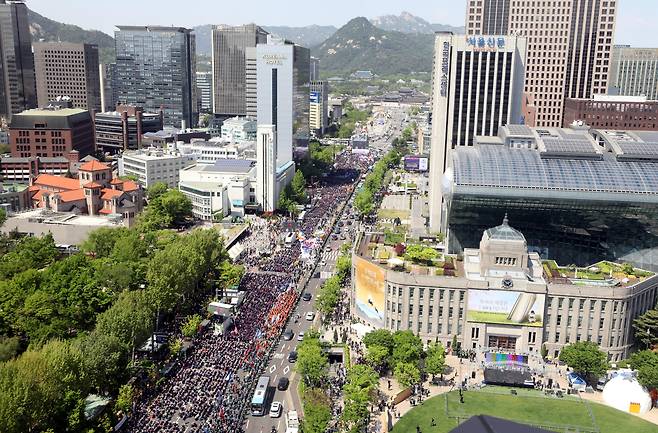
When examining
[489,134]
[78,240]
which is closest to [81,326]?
[78,240]

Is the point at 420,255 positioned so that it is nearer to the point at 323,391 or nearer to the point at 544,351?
the point at 544,351

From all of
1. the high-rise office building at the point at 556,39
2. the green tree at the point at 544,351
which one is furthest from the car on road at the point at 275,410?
the high-rise office building at the point at 556,39

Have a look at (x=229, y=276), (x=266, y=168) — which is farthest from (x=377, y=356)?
(x=266, y=168)

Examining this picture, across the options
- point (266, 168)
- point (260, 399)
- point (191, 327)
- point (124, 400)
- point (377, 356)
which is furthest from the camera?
point (266, 168)

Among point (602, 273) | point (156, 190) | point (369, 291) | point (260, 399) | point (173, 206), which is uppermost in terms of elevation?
point (602, 273)

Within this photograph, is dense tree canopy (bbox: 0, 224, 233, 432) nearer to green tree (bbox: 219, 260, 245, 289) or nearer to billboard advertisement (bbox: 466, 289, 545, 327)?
green tree (bbox: 219, 260, 245, 289)

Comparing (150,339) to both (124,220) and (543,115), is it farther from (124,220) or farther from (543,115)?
(543,115)

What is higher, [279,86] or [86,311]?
[279,86]
